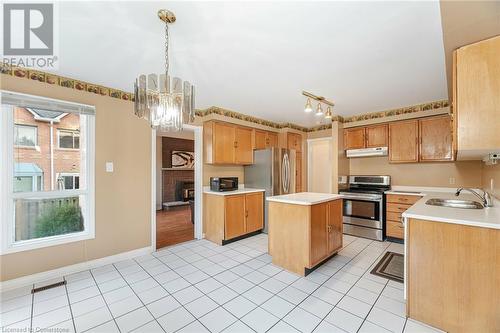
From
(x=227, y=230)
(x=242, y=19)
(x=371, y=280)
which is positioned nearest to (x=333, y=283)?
(x=371, y=280)

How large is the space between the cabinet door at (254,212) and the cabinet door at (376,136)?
2.51 meters

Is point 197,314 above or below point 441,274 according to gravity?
below

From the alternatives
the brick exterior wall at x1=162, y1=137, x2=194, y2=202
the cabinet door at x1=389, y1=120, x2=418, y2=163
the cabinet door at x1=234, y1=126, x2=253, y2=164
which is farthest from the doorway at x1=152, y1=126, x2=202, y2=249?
the cabinet door at x1=389, y1=120, x2=418, y2=163

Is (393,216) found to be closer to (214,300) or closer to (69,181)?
(214,300)

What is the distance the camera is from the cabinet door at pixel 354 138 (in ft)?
14.8

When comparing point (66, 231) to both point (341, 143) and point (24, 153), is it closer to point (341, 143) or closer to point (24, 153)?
point (24, 153)

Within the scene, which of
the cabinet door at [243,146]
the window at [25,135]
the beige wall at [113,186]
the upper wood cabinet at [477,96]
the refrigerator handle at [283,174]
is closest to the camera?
the upper wood cabinet at [477,96]

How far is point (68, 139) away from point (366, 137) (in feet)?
16.7

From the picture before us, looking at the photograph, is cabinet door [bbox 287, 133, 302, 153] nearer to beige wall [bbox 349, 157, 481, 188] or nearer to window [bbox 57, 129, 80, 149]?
beige wall [bbox 349, 157, 481, 188]

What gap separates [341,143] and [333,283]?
10.2ft

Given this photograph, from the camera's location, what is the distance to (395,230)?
3.75 m

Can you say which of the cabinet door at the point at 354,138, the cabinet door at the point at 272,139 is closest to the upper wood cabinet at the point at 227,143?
the cabinet door at the point at 272,139

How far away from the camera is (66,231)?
2754 mm

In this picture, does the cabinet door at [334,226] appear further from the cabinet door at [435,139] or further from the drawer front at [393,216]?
the cabinet door at [435,139]
